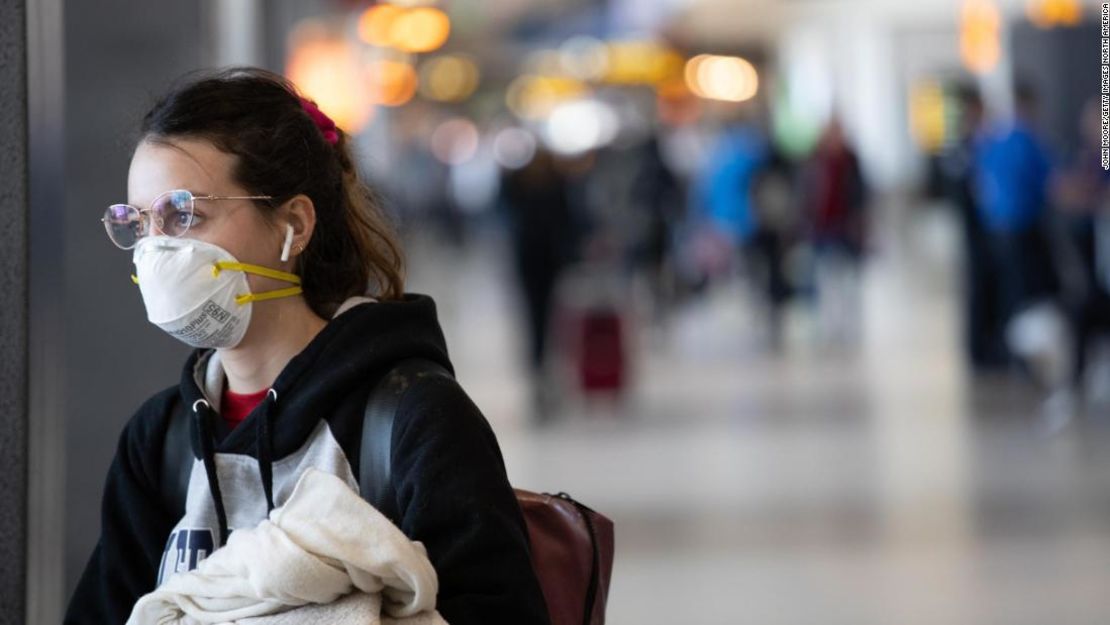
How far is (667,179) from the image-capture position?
60.5 ft

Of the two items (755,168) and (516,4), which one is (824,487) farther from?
(516,4)

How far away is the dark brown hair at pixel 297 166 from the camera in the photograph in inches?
97.5

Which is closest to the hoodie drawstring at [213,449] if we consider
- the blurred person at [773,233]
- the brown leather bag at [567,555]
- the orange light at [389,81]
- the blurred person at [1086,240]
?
the brown leather bag at [567,555]


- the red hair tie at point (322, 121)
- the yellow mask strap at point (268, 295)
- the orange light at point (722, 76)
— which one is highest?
the orange light at point (722, 76)

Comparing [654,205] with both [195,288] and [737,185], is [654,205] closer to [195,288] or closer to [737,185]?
[737,185]

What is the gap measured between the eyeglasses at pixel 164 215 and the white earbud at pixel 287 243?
6 cm

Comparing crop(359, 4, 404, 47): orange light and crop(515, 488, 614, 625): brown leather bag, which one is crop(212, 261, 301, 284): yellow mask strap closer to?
crop(515, 488, 614, 625): brown leather bag

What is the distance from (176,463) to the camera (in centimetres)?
261

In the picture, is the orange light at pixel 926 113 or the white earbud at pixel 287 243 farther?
the orange light at pixel 926 113

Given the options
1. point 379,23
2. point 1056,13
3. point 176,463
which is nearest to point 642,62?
point 379,23

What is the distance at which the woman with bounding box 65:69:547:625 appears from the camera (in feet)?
7.57

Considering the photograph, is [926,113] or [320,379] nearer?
[320,379]

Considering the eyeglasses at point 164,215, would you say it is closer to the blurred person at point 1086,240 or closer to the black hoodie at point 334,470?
the black hoodie at point 334,470

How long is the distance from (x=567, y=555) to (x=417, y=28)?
61.4ft
